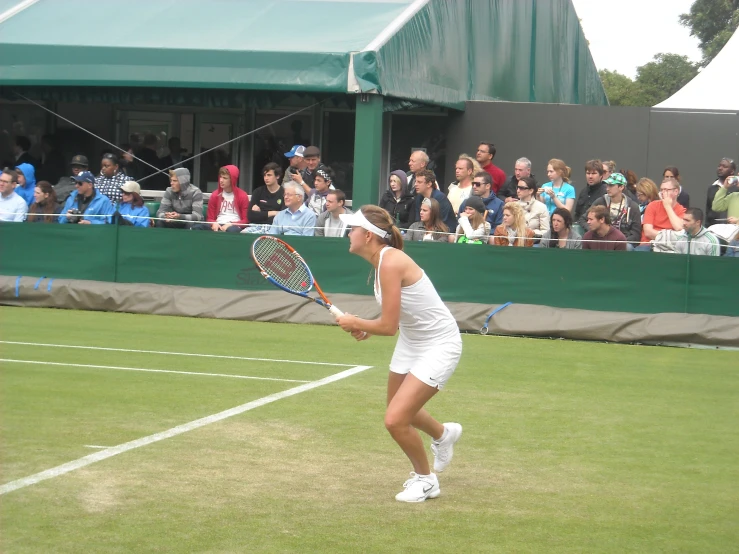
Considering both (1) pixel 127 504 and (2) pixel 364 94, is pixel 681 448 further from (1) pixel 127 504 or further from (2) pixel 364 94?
(2) pixel 364 94

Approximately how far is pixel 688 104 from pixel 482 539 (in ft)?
55.2

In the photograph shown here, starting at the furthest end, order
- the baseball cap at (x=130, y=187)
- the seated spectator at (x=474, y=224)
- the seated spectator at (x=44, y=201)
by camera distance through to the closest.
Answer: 1. the seated spectator at (x=44, y=201)
2. the baseball cap at (x=130, y=187)
3. the seated spectator at (x=474, y=224)

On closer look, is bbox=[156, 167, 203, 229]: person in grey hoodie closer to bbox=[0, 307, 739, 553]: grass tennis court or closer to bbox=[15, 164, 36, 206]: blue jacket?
bbox=[15, 164, 36, 206]: blue jacket

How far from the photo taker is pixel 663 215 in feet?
49.8

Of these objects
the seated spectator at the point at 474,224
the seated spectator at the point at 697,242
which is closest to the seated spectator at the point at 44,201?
the seated spectator at the point at 474,224

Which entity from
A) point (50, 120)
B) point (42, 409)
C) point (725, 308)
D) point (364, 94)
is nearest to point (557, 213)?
point (725, 308)

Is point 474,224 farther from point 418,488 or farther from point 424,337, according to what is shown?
point 418,488

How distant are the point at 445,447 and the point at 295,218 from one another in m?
9.45

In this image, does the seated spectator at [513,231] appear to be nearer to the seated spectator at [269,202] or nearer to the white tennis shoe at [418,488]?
the seated spectator at [269,202]

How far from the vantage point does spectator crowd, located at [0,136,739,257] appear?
49.1ft

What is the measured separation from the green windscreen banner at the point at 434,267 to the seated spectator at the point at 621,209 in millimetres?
505

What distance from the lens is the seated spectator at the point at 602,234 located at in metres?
14.7

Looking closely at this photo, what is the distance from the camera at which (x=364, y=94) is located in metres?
17.9

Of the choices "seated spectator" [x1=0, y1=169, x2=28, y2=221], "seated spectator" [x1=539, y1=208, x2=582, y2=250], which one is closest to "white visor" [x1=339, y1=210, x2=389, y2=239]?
"seated spectator" [x1=539, y1=208, x2=582, y2=250]
